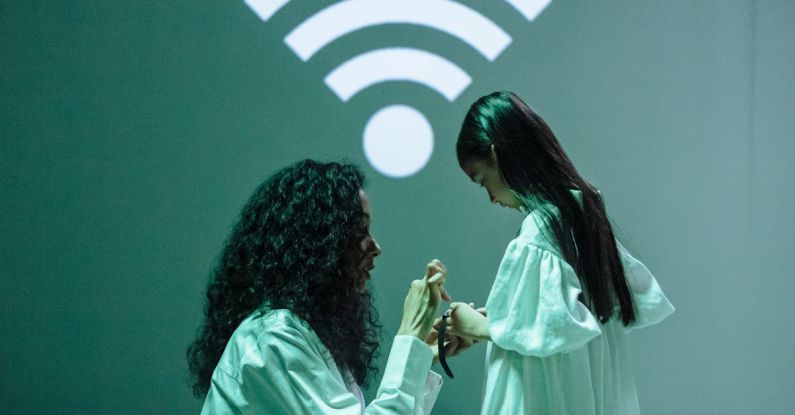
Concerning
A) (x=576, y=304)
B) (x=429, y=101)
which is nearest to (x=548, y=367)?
(x=576, y=304)

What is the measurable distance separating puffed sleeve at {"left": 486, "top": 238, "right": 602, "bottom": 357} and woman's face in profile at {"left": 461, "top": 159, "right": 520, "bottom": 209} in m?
0.13

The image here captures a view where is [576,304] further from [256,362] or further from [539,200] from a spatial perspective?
[256,362]

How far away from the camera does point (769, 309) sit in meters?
3.04

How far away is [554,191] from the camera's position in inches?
68.2

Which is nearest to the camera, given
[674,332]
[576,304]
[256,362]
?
[256,362]

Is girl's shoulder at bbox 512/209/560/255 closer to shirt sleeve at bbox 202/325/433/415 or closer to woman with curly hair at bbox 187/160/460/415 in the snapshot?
woman with curly hair at bbox 187/160/460/415

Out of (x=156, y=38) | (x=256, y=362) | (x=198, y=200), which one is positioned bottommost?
(x=256, y=362)

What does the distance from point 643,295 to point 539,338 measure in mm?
389

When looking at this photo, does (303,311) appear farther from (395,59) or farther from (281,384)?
(395,59)

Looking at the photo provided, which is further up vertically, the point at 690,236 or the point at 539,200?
the point at 539,200

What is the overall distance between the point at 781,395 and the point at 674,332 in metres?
0.49

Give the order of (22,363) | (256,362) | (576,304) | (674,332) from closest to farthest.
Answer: (256,362) → (576,304) → (22,363) → (674,332)

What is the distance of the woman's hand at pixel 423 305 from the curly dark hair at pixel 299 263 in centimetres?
10

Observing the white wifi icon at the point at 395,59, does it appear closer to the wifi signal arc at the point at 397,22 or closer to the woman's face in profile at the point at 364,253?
the wifi signal arc at the point at 397,22
